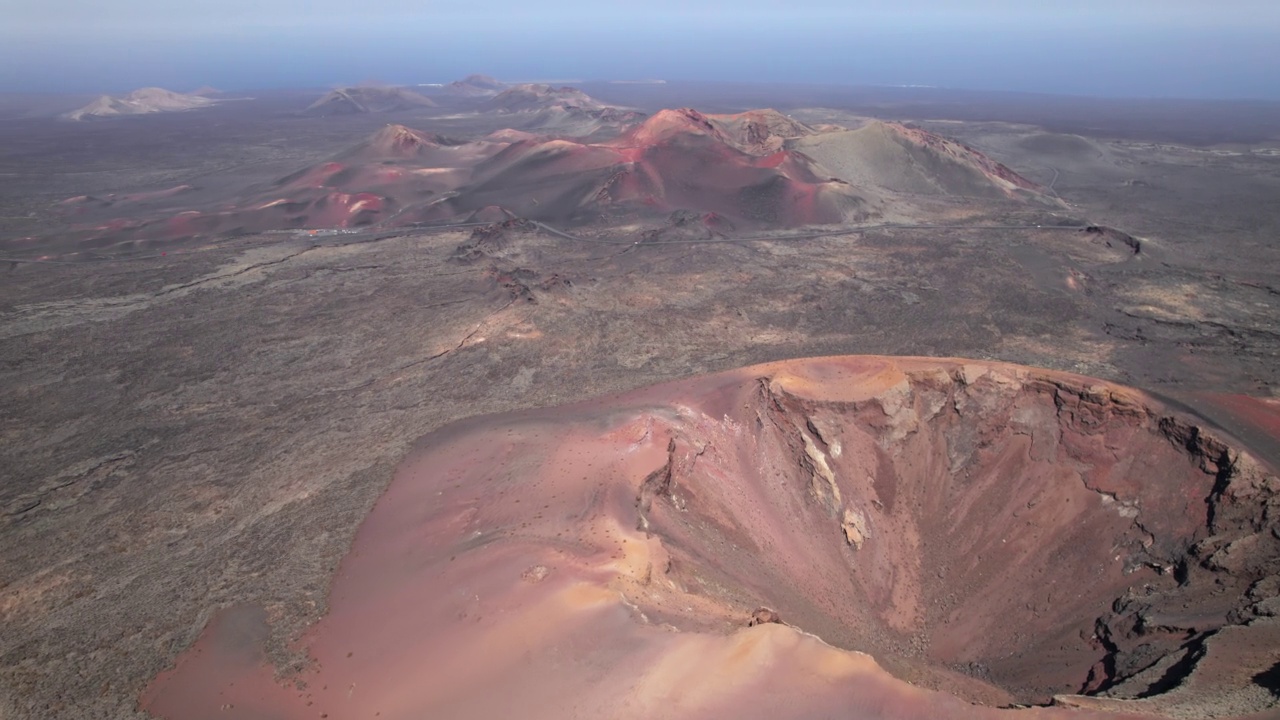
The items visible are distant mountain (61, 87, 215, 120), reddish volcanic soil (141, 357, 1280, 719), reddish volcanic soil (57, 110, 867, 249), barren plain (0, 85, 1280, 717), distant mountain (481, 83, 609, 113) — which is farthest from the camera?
distant mountain (481, 83, 609, 113)

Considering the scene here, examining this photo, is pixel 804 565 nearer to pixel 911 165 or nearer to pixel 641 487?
pixel 641 487

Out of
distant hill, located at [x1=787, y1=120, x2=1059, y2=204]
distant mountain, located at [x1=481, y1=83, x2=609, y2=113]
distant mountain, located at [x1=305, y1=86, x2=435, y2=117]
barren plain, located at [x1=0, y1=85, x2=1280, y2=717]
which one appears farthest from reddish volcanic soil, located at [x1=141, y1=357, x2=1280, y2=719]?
distant mountain, located at [x1=305, y1=86, x2=435, y2=117]

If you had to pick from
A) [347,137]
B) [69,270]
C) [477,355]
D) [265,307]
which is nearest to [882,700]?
[477,355]

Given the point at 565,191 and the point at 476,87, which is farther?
the point at 476,87

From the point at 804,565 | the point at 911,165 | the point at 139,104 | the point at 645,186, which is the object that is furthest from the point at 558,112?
the point at 804,565

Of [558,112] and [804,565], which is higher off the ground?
[558,112]

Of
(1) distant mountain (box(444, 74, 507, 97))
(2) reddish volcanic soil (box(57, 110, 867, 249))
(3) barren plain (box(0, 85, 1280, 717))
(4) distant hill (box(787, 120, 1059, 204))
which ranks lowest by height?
(3) barren plain (box(0, 85, 1280, 717))

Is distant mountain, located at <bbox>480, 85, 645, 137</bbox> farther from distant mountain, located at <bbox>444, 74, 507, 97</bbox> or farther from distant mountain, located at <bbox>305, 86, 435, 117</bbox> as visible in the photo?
distant mountain, located at <bbox>444, 74, 507, 97</bbox>

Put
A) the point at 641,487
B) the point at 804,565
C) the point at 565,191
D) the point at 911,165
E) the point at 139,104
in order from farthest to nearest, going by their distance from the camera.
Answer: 1. the point at 139,104
2. the point at 911,165
3. the point at 565,191
4. the point at 804,565
5. the point at 641,487
